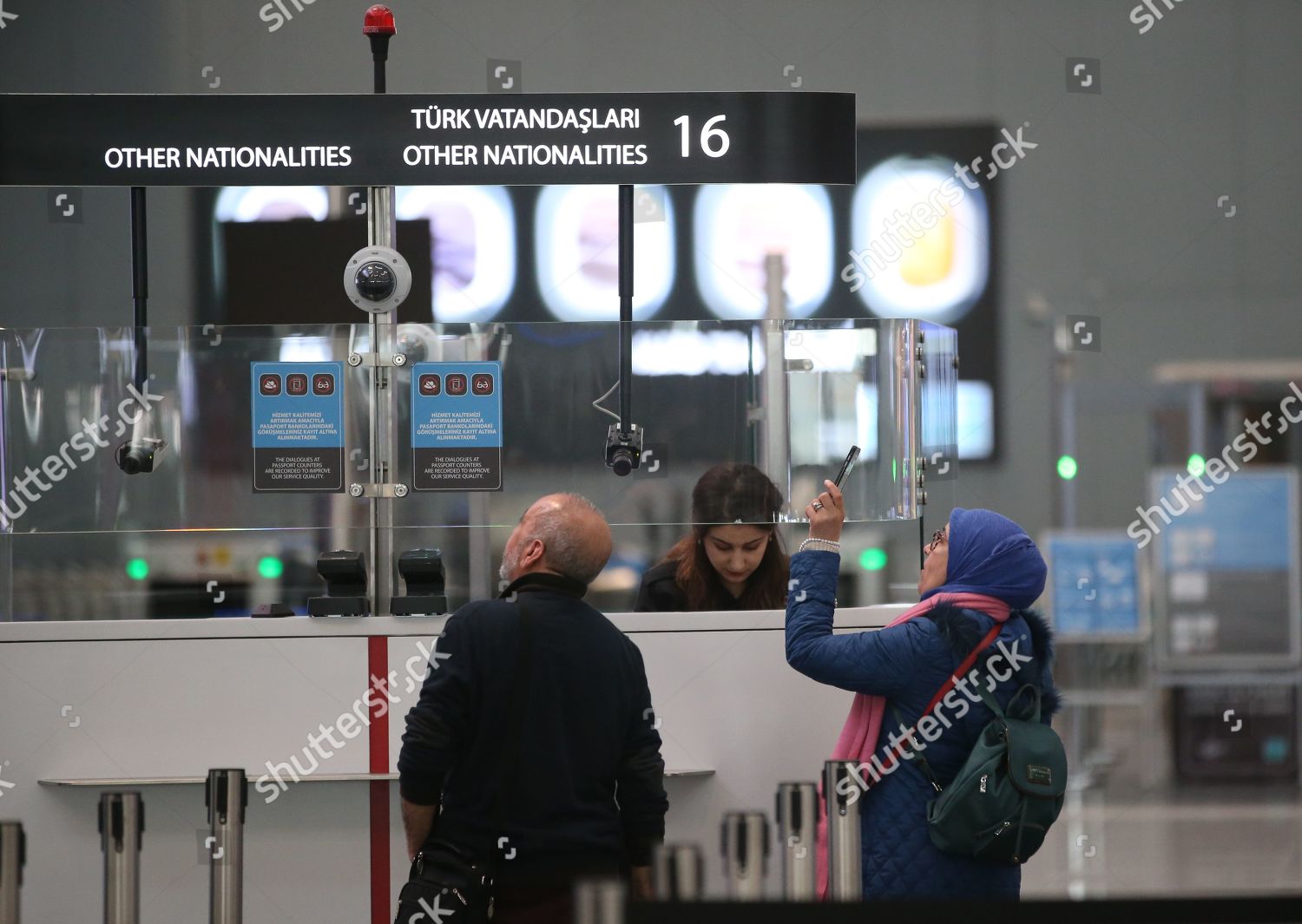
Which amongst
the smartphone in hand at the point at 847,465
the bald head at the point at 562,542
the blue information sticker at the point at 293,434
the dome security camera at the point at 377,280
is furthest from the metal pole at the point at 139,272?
the smartphone in hand at the point at 847,465

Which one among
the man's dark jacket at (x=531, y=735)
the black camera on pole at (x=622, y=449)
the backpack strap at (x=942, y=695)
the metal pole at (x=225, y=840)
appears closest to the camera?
the metal pole at (x=225, y=840)

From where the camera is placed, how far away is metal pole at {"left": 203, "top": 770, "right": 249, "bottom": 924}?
2148mm

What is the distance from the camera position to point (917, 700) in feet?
8.70

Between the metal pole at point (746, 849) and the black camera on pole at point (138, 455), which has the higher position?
the black camera on pole at point (138, 455)

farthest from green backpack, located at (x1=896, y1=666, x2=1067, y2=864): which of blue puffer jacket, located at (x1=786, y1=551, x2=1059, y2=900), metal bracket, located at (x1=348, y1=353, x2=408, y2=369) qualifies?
metal bracket, located at (x1=348, y1=353, x2=408, y2=369)

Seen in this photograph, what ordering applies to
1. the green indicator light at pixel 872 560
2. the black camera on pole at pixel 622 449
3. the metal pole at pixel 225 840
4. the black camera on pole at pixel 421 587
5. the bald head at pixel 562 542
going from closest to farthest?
the metal pole at pixel 225 840
the bald head at pixel 562 542
the black camera on pole at pixel 421 587
the black camera on pole at pixel 622 449
the green indicator light at pixel 872 560

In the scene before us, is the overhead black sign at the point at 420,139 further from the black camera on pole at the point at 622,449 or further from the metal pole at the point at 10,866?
the metal pole at the point at 10,866

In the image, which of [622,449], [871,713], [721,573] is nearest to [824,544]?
[871,713]

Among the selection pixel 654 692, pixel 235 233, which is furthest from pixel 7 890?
pixel 235 233

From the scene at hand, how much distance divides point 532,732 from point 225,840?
1.77 feet

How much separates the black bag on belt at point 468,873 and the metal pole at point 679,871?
734 mm

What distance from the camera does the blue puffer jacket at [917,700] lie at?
2.64 meters

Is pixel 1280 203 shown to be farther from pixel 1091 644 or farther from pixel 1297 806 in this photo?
pixel 1297 806

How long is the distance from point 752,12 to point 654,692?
12.0 feet
